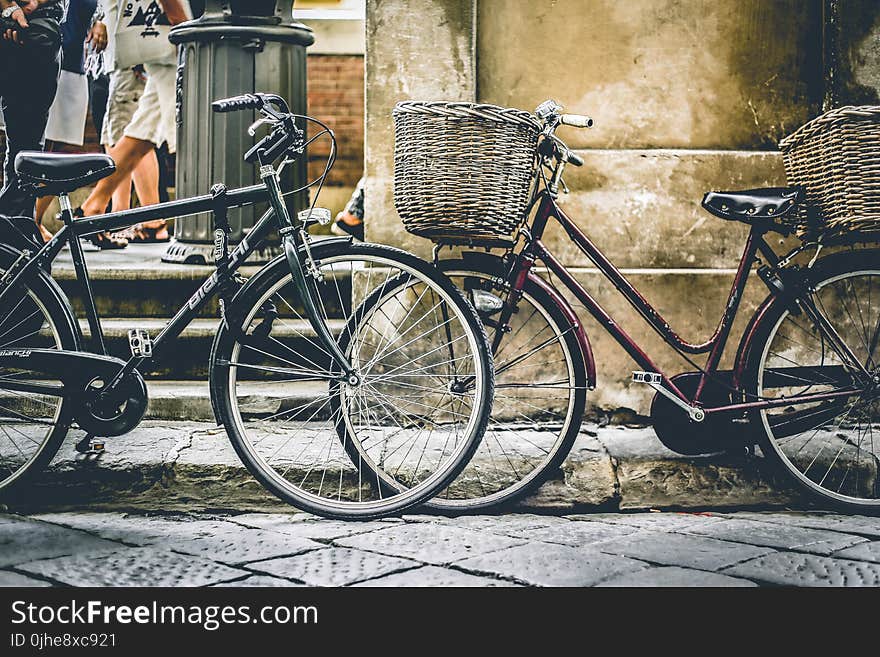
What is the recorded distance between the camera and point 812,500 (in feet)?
12.8

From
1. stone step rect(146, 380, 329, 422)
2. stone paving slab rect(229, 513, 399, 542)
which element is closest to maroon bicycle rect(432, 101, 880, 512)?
stone paving slab rect(229, 513, 399, 542)

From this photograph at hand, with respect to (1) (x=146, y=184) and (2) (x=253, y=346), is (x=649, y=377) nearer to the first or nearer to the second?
(2) (x=253, y=346)

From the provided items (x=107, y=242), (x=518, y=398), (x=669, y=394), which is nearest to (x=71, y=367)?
(x=518, y=398)

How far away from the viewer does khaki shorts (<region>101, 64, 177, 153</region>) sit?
6.94 metres

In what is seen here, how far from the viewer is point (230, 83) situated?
5.22 metres

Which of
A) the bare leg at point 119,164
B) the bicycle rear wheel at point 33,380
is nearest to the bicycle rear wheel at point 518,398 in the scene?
the bicycle rear wheel at point 33,380

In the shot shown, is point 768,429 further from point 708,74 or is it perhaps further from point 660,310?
point 708,74

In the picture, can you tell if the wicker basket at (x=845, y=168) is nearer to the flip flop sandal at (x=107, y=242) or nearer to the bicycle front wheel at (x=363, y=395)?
the bicycle front wheel at (x=363, y=395)

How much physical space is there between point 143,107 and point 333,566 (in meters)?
4.69

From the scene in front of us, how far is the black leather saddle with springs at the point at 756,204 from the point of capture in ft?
12.4

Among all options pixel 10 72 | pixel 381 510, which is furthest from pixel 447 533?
pixel 10 72

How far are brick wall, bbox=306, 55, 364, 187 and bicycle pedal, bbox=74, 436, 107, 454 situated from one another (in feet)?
18.3

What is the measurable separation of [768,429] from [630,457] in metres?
0.55

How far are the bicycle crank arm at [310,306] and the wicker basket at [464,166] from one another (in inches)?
16.5
